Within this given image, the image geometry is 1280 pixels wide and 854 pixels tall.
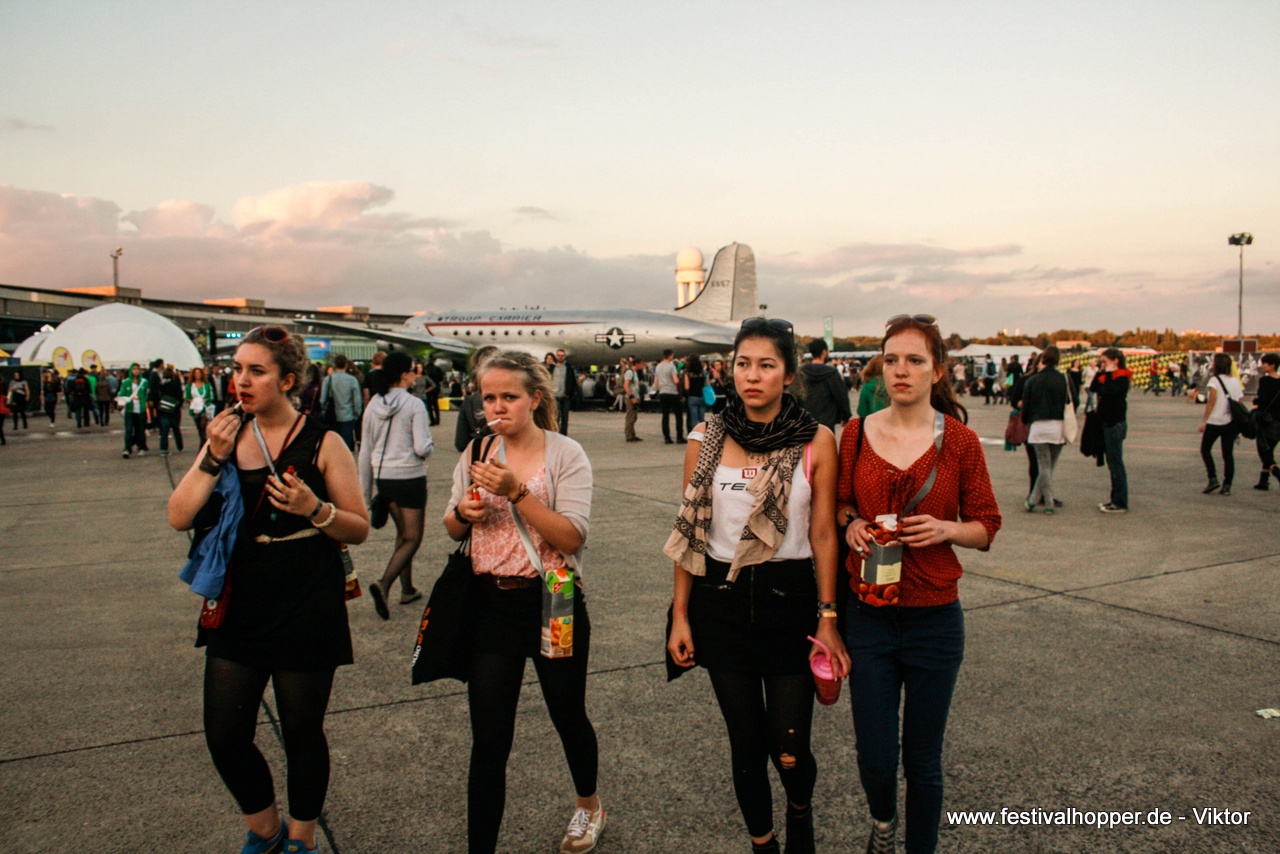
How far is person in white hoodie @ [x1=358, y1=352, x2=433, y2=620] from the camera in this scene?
582cm

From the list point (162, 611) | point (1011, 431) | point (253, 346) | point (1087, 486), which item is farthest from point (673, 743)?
point (1087, 486)

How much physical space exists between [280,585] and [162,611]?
3.91 metres

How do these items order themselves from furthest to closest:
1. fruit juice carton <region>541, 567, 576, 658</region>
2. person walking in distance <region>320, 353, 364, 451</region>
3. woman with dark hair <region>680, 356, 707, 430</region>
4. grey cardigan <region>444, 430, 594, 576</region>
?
woman with dark hair <region>680, 356, 707, 430</region> < person walking in distance <region>320, 353, 364, 451</region> < grey cardigan <region>444, 430, 594, 576</region> < fruit juice carton <region>541, 567, 576, 658</region>

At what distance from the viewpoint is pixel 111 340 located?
170 ft

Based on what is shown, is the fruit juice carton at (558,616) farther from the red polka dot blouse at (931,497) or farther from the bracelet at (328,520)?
the red polka dot blouse at (931,497)

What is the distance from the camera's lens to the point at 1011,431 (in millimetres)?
9836

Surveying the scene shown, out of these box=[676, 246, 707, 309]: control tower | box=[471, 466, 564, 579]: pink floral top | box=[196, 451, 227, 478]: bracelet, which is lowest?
box=[471, 466, 564, 579]: pink floral top

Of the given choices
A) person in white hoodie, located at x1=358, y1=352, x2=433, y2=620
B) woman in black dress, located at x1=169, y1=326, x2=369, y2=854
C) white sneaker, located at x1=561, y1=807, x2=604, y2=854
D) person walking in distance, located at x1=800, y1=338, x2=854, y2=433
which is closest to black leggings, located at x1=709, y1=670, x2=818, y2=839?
white sneaker, located at x1=561, y1=807, x2=604, y2=854

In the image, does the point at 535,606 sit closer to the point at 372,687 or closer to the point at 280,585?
the point at 280,585

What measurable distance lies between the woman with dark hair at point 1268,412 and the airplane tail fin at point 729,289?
101ft

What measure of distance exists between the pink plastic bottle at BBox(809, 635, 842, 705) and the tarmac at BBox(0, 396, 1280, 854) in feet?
2.65

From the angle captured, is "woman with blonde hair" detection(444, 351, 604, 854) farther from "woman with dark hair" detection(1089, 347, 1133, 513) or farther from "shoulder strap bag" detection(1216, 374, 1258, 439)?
"shoulder strap bag" detection(1216, 374, 1258, 439)

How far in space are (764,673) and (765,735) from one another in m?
0.22

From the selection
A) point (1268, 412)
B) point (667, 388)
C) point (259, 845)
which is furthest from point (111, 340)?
point (259, 845)
